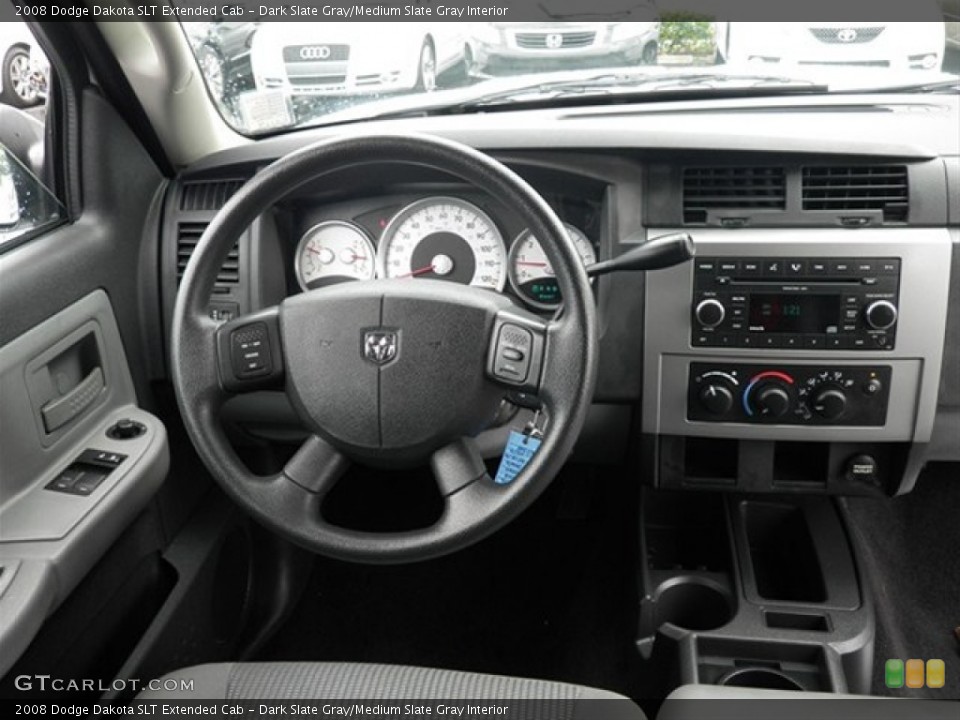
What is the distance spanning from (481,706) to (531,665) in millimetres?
916

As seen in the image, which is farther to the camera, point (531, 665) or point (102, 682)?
point (531, 665)

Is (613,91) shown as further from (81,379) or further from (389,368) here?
(81,379)

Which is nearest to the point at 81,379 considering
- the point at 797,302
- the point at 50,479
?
the point at 50,479

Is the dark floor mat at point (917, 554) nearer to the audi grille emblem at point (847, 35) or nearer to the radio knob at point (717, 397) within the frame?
the radio knob at point (717, 397)

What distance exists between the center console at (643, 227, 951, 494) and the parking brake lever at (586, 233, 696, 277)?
227mm

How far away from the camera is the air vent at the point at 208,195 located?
1791 millimetres

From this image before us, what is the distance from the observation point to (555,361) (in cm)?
117

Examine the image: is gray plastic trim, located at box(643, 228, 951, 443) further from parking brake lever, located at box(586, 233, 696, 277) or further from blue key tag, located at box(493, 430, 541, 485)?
blue key tag, located at box(493, 430, 541, 485)

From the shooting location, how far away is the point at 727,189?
159cm

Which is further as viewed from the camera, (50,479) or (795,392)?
(795,392)

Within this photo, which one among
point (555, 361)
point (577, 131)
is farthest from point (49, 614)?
point (577, 131)

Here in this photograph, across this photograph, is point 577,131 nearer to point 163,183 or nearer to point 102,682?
point 163,183

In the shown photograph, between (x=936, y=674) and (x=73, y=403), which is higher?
(x=73, y=403)

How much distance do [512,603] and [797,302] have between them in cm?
104
